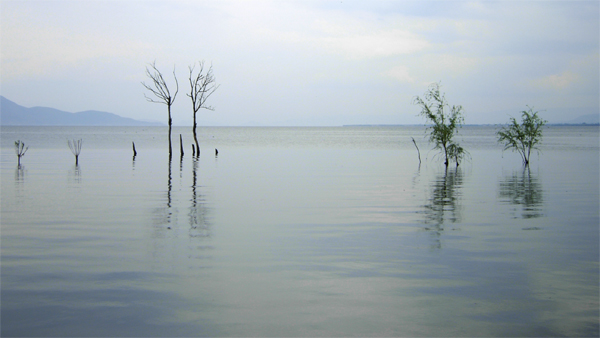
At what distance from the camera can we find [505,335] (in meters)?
6.50

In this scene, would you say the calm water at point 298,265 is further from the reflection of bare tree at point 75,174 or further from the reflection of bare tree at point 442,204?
the reflection of bare tree at point 75,174

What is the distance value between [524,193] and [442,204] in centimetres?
571

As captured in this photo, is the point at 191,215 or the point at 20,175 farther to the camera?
the point at 20,175

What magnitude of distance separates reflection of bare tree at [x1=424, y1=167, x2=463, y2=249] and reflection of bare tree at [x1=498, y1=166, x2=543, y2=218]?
197 cm

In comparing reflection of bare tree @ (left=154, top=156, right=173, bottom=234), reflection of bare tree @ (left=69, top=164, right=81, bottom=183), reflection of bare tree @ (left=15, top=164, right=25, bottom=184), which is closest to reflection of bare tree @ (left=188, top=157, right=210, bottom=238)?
reflection of bare tree @ (left=154, top=156, right=173, bottom=234)

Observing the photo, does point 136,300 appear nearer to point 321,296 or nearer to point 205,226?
point 321,296

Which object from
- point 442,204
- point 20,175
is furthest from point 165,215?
point 20,175

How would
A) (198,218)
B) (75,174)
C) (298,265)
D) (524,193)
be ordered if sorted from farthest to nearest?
(75,174)
(524,193)
(198,218)
(298,265)

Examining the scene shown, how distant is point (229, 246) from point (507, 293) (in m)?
5.89

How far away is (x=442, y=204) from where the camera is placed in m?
18.2

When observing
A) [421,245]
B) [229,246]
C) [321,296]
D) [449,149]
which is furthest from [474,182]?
[321,296]

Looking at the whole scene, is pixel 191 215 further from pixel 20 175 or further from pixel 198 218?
pixel 20 175

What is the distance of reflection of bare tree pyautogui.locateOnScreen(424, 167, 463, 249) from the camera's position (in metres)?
14.0

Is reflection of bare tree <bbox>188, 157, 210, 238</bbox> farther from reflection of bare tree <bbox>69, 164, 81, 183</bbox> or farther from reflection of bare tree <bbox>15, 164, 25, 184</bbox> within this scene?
reflection of bare tree <bbox>15, 164, 25, 184</bbox>
